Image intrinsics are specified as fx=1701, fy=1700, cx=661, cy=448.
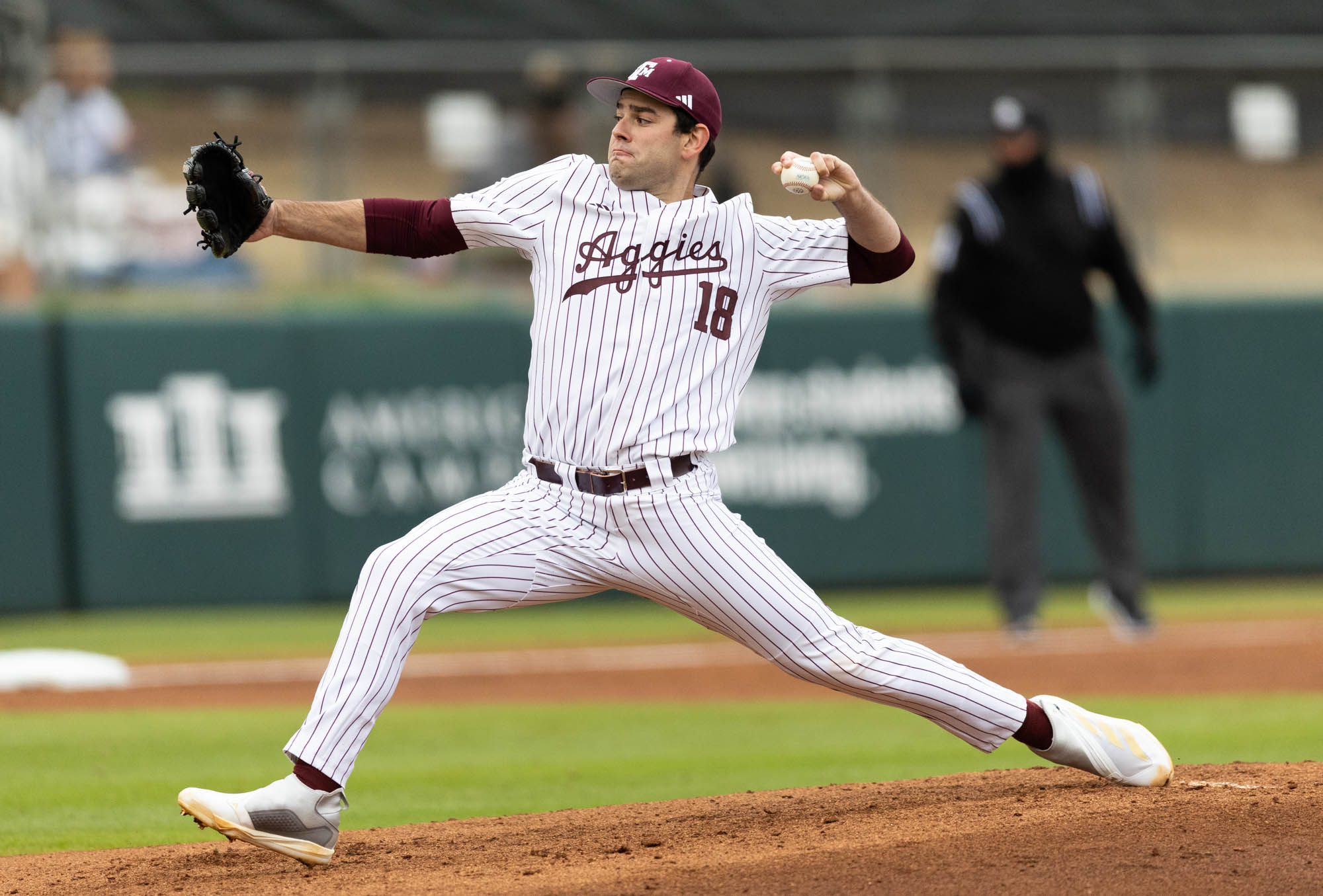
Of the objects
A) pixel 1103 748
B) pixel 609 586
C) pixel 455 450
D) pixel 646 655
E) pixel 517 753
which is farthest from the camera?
pixel 455 450

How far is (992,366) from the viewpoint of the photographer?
27.6 ft

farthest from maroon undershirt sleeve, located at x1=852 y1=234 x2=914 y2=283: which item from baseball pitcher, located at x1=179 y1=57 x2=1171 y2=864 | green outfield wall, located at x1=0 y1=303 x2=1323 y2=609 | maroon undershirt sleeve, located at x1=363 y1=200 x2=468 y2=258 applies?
green outfield wall, located at x1=0 y1=303 x2=1323 y2=609

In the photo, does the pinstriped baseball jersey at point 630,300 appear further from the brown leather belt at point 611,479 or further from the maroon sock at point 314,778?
the maroon sock at point 314,778

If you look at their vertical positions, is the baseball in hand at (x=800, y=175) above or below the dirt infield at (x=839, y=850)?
above

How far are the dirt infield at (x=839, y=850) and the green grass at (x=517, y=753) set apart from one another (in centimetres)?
44

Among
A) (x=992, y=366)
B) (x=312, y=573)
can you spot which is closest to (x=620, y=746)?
(x=992, y=366)

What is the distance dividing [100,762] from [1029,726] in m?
3.23

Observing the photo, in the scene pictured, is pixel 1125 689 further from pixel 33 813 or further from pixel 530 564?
pixel 33 813

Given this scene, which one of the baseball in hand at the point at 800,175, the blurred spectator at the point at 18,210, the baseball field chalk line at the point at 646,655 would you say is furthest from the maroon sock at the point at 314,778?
the blurred spectator at the point at 18,210

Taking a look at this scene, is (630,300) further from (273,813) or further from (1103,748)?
(1103,748)

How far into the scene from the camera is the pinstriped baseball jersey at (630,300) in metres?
3.94

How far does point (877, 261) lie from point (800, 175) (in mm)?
480

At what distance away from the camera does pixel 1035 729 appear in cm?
418

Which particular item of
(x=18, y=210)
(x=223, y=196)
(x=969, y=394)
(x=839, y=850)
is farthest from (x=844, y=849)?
(x=18, y=210)
